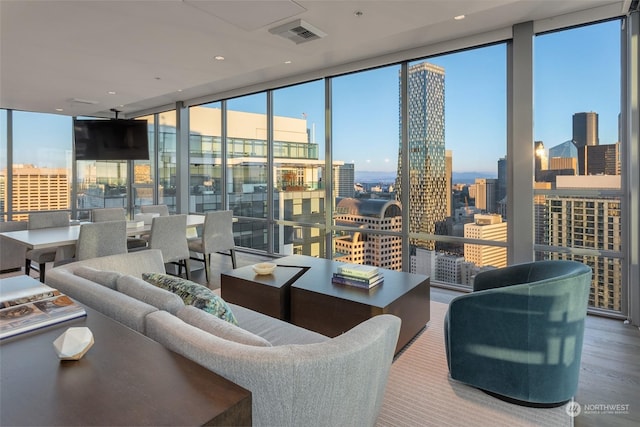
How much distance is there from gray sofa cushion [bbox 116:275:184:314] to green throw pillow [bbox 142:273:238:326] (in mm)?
112

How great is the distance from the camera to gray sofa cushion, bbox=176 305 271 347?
136 centimetres

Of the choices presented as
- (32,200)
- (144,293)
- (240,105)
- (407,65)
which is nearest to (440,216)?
(407,65)

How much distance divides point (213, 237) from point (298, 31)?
2.98 m

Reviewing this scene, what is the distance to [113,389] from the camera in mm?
972

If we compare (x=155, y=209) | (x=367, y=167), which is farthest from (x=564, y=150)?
(x=155, y=209)

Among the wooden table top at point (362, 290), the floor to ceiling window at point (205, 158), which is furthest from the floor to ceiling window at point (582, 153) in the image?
the floor to ceiling window at point (205, 158)

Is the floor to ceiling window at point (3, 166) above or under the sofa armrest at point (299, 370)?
above

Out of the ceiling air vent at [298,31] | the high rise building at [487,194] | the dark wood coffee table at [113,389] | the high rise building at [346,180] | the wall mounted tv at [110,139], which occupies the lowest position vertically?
the dark wood coffee table at [113,389]

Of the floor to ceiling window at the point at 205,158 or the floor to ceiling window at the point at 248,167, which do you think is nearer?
the floor to ceiling window at the point at 248,167

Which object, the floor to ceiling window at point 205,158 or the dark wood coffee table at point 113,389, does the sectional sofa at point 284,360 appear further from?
the floor to ceiling window at point 205,158

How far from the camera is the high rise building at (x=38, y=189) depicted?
7.34m

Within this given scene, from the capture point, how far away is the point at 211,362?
1152 mm

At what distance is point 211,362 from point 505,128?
13.7 feet
